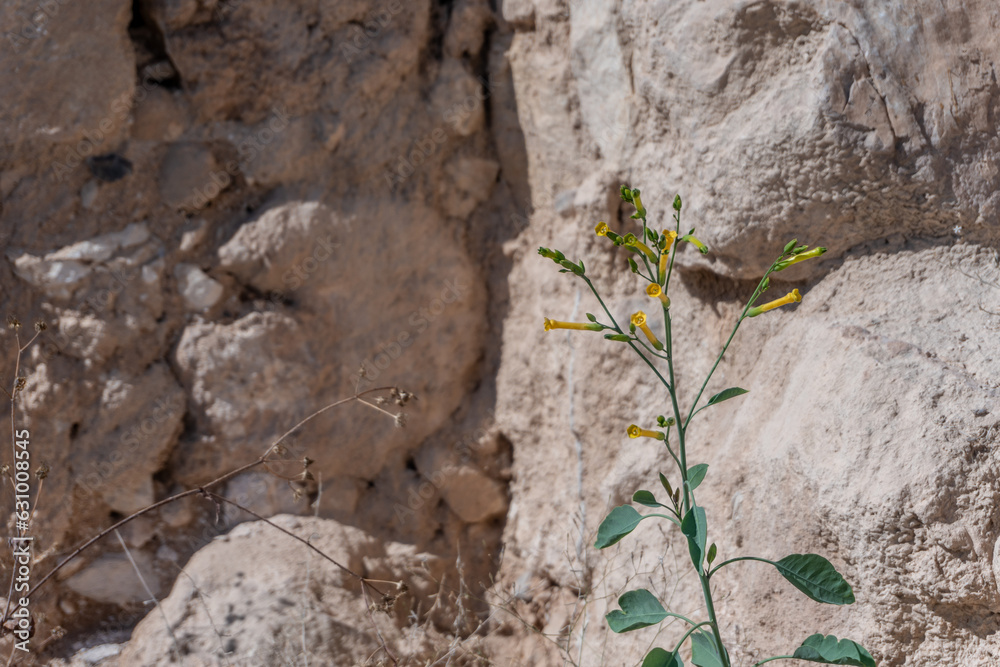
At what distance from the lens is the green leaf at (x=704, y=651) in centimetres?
138

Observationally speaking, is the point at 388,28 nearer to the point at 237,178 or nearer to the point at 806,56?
the point at 237,178

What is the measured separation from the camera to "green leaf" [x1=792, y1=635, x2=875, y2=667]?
1.31 meters

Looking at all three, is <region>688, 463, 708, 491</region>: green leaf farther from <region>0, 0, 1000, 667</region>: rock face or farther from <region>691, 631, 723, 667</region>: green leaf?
<region>0, 0, 1000, 667</region>: rock face

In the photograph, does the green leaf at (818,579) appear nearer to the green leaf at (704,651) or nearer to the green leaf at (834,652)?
the green leaf at (834,652)

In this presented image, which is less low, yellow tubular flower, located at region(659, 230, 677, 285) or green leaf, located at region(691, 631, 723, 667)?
yellow tubular flower, located at region(659, 230, 677, 285)

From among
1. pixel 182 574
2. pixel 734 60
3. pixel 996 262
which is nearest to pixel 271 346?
pixel 182 574

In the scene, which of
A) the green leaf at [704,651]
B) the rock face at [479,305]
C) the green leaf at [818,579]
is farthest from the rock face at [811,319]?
the green leaf at [704,651]

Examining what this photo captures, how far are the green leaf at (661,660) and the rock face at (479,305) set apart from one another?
64 cm

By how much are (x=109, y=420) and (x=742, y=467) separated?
2.09 m

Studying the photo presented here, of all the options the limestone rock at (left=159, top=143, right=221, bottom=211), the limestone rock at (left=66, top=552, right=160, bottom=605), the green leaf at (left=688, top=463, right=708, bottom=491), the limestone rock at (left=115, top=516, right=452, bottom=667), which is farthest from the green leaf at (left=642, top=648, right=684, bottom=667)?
the limestone rock at (left=159, top=143, right=221, bottom=211)

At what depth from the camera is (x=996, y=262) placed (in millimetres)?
1822

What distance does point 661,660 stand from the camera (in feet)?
4.41

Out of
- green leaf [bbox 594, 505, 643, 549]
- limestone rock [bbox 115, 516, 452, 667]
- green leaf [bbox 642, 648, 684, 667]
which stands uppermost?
green leaf [bbox 594, 505, 643, 549]

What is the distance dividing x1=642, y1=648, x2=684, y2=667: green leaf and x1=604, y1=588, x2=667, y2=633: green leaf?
51mm
